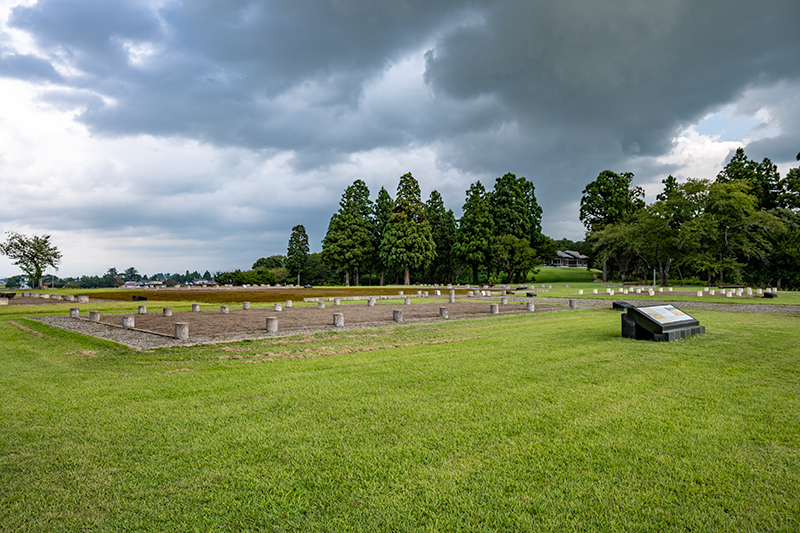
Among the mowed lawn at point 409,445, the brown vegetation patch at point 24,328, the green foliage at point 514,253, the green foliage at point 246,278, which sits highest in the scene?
the green foliage at point 514,253

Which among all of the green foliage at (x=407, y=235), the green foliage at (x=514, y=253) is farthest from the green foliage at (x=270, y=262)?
the green foliage at (x=514, y=253)

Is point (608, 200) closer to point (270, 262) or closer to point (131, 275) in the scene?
point (270, 262)

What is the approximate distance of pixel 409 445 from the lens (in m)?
3.55

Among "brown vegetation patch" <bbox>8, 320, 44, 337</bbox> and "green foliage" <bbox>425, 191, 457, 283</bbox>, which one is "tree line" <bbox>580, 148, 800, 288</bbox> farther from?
"brown vegetation patch" <bbox>8, 320, 44, 337</bbox>

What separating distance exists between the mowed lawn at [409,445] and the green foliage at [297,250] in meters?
58.2

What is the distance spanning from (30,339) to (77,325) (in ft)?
8.98

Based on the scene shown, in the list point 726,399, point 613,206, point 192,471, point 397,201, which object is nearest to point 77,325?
point 192,471

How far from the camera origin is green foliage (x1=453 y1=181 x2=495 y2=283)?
5125 cm

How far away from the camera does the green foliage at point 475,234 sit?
51.2 m

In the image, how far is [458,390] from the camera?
525 cm

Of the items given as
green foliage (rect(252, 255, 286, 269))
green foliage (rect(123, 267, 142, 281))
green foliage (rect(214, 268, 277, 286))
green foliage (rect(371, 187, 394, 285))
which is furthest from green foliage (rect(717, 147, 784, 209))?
green foliage (rect(123, 267, 142, 281))

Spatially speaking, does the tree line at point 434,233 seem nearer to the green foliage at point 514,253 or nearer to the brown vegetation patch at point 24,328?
the green foliage at point 514,253

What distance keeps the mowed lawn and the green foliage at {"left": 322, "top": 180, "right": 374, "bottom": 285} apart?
45466mm

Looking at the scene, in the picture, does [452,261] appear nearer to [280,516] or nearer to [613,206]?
[613,206]
